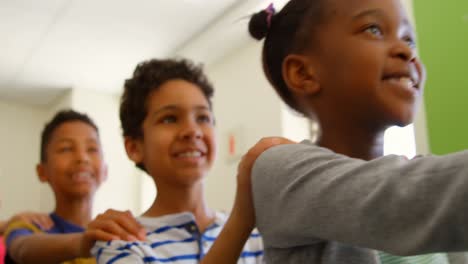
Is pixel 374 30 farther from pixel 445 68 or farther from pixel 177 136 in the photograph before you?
pixel 445 68

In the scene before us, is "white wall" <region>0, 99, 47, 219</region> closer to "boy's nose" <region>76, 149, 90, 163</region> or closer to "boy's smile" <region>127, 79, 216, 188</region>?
"boy's nose" <region>76, 149, 90, 163</region>

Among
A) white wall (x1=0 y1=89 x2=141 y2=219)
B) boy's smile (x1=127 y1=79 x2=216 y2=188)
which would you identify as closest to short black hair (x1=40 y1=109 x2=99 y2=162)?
boy's smile (x1=127 y1=79 x2=216 y2=188)

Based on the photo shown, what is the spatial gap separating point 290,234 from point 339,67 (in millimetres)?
259

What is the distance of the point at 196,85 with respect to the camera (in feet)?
3.88

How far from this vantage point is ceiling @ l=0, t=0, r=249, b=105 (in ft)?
8.44

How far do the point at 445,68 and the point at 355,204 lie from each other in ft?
2.95

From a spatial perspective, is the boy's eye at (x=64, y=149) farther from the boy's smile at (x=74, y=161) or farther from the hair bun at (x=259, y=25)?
the hair bun at (x=259, y=25)

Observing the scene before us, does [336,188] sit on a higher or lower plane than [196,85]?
lower

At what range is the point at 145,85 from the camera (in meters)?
1.17

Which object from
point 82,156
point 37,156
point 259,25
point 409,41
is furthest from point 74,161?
point 37,156

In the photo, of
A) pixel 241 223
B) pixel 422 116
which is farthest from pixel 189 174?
pixel 422 116

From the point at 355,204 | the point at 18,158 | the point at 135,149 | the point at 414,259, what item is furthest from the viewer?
Result: the point at 18,158

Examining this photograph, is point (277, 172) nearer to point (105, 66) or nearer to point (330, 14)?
point (330, 14)

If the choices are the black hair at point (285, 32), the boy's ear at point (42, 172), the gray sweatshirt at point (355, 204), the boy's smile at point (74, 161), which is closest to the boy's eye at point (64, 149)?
the boy's smile at point (74, 161)
